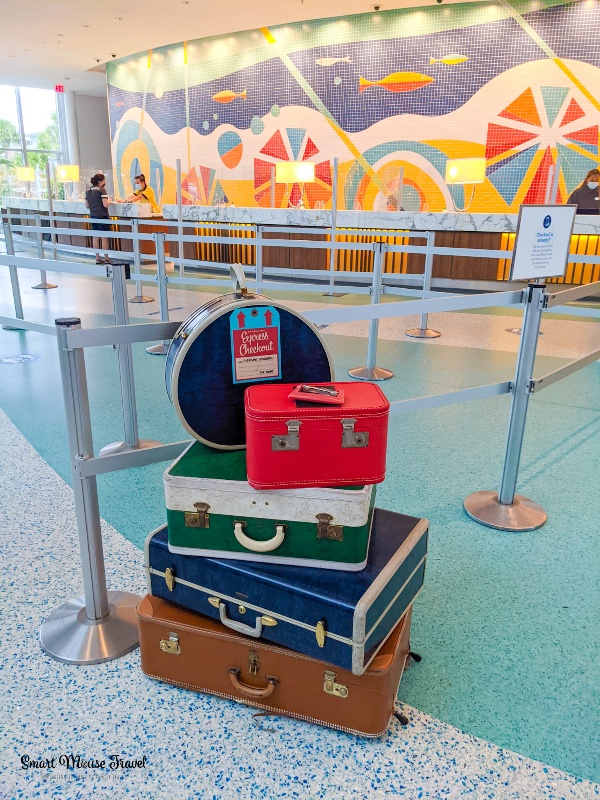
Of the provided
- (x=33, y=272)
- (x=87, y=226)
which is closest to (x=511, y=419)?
(x=33, y=272)

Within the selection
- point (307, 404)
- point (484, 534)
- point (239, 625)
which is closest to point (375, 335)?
point (484, 534)

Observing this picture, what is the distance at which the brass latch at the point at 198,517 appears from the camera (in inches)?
54.8

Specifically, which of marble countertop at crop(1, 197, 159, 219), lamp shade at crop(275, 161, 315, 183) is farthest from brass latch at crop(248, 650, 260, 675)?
marble countertop at crop(1, 197, 159, 219)

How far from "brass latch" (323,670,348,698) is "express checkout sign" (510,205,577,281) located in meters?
1.54

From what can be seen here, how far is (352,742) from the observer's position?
1375 millimetres

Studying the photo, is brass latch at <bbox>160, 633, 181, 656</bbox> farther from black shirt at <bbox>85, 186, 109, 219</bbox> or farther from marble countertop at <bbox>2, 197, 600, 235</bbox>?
black shirt at <bbox>85, 186, 109, 219</bbox>

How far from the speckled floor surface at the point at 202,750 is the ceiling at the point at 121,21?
10.00 meters

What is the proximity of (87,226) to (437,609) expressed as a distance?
1139 cm

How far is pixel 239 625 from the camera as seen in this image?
140cm

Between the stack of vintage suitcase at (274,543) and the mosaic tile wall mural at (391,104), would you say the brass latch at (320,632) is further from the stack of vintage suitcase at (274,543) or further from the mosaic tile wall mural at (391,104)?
the mosaic tile wall mural at (391,104)

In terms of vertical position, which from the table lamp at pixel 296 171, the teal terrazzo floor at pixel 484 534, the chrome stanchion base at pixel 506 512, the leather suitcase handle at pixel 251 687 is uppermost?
the table lamp at pixel 296 171

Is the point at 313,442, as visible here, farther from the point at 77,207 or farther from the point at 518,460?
the point at 77,207

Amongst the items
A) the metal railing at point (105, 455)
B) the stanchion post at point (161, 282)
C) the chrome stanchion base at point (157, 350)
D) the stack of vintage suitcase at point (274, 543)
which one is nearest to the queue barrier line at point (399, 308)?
the metal railing at point (105, 455)

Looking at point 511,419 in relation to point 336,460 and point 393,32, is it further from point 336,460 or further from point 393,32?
point 393,32
